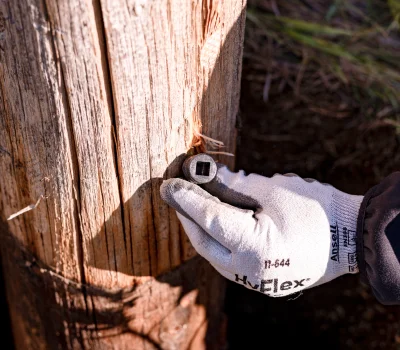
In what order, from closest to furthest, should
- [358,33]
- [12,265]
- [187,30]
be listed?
[187,30] < [12,265] < [358,33]

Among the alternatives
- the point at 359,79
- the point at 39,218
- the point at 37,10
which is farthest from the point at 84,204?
the point at 359,79

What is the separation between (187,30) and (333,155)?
1.84 metres

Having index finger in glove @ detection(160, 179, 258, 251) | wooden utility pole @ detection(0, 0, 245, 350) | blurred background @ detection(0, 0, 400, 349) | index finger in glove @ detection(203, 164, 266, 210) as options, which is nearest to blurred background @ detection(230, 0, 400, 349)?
blurred background @ detection(0, 0, 400, 349)

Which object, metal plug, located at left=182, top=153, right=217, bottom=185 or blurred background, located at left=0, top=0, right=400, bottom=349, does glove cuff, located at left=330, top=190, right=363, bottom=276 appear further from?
blurred background, located at left=0, top=0, right=400, bottom=349

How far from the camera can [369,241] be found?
1243 mm

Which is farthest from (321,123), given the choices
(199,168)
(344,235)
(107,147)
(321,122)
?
(107,147)

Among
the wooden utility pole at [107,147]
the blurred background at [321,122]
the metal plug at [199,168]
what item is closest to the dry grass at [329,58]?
the blurred background at [321,122]

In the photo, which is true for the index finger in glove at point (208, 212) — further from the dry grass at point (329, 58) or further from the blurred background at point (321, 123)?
the dry grass at point (329, 58)

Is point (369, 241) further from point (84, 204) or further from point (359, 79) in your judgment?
point (359, 79)

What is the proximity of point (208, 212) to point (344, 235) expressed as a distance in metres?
0.34

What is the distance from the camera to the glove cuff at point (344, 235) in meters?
1.28

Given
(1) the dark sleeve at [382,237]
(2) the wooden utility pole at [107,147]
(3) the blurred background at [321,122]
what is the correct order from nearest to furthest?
1. (2) the wooden utility pole at [107,147]
2. (1) the dark sleeve at [382,237]
3. (3) the blurred background at [321,122]

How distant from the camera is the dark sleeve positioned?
1204 mm

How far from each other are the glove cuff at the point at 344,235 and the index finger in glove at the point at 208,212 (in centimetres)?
21
